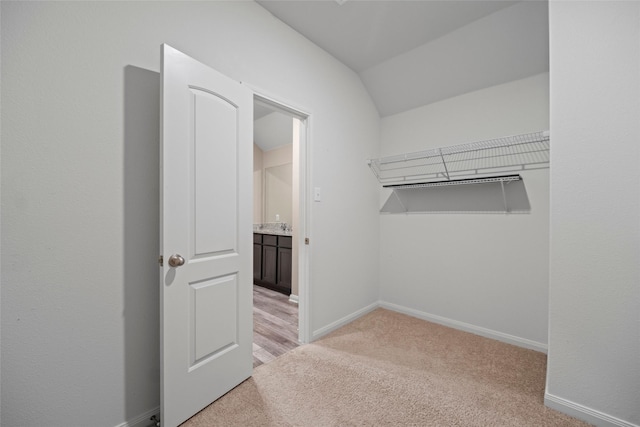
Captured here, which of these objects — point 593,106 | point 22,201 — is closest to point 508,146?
point 593,106

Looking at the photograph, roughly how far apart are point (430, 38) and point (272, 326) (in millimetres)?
3021

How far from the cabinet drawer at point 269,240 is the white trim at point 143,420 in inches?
97.9

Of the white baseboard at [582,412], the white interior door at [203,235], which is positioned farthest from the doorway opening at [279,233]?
the white baseboard at [582,412]

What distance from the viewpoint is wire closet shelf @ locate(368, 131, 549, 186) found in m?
2.22

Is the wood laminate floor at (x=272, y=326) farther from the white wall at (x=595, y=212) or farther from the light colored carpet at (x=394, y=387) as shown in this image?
the white wall at (x=595, y=212)

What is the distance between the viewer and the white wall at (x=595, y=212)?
52.9 inches

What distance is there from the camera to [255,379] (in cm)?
180

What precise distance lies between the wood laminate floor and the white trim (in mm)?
665

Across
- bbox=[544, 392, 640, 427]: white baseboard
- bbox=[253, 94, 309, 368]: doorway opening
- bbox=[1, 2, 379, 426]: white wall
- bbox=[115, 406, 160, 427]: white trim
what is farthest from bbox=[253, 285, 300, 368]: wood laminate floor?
bbox=[544, 392, 640, 427]: white baseboard

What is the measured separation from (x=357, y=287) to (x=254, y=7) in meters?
2.60

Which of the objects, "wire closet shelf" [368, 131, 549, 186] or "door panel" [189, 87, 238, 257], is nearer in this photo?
"door panel" [189, 87, 238, 257]

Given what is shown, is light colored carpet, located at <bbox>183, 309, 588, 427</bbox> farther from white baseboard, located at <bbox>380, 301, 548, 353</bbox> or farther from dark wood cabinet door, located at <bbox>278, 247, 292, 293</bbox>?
dark wood cabinet door, located at <bbox>278, 247, 292, 293</bbox>

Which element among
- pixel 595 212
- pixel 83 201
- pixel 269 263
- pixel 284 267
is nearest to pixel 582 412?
pixel 595 212

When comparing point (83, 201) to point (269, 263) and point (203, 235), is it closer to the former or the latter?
point (203, 235)
